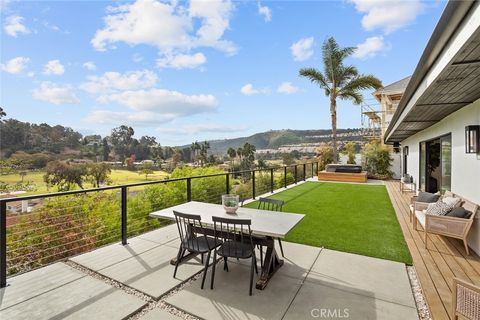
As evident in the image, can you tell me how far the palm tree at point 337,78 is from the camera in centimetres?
1443

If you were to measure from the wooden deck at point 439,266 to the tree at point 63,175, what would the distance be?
106ft

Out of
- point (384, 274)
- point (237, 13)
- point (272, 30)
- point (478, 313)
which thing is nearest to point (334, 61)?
point (272, 30)

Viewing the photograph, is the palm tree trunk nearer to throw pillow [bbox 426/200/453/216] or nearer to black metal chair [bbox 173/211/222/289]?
throw pillow [bbox 426/200/453/216]

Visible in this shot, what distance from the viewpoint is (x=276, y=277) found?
3.05m

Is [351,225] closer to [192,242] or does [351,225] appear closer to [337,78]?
[192,242]

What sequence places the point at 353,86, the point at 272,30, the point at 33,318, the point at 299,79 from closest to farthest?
the point at 33,318
the point at 272,30
the point at 353,86
the point at 299,79

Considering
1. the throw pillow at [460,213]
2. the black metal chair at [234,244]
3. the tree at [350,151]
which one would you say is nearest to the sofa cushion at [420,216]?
the throw pillow at [460,213]

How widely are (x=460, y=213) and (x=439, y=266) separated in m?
1.01

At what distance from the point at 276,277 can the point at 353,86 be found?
1401 cm

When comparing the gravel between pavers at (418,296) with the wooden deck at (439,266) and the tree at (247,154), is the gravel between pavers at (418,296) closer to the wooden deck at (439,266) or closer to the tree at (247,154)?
the wooden deck at (439,266)

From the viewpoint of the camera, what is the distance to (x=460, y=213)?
12.5ft

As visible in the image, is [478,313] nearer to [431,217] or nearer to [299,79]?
[431,217]

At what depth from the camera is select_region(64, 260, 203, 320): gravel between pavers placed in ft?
7.82

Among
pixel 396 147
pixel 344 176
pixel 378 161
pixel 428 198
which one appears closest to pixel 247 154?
pixel 378 161
